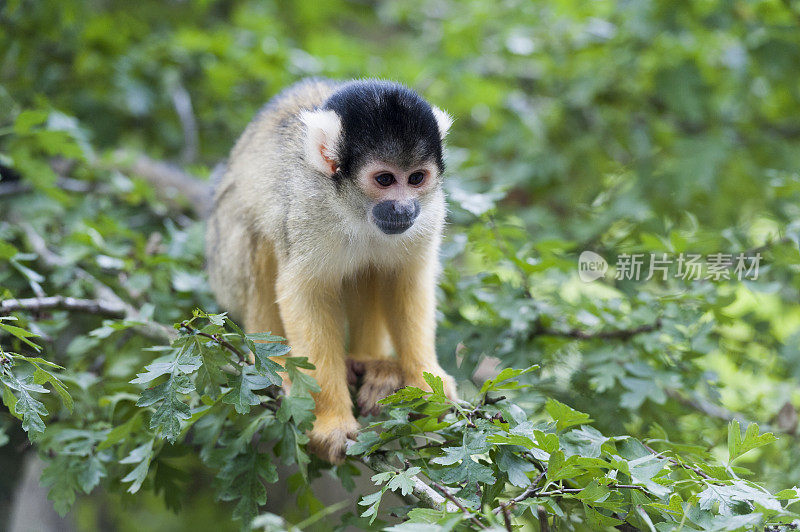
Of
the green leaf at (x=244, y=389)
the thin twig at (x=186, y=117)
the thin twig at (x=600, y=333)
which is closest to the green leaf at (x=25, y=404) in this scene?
the green leaf at (x=244, y=389)

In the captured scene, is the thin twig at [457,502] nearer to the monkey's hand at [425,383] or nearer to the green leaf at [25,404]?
the monkey's hand at [425,383]

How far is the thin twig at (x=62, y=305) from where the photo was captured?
2.49 metres

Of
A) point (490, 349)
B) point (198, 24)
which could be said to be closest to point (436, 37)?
point (198, 24)

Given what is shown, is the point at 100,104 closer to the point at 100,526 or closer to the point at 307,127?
the point at 307,127

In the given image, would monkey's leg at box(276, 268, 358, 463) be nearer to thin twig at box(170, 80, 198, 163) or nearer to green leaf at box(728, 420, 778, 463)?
green leaf at box(728, 420, 778, 463)

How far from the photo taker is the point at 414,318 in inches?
113

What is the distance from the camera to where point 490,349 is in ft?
9.62

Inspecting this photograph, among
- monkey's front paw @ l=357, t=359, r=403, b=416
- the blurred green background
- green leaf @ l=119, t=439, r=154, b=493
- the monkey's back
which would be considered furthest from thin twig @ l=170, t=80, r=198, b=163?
green leaf @ l=119, t=439, r=154, b=493

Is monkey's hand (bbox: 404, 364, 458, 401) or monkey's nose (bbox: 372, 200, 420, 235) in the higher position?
monkey's nose (bbox: 372, 200, 420, 235)

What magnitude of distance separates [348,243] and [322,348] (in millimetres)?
472

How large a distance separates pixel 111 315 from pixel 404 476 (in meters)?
1.75

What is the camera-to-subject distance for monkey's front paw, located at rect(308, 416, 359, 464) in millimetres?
2443

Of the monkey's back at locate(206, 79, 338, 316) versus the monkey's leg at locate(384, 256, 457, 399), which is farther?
the monkey's back at locate(206, 79, 338, 316)

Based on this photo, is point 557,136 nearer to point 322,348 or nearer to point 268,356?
point 322,348
